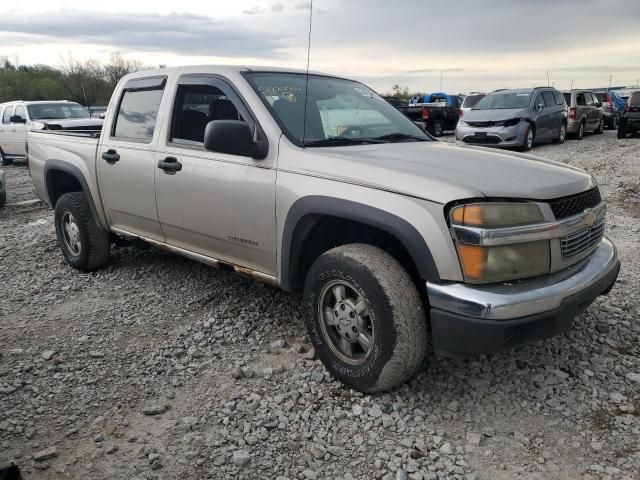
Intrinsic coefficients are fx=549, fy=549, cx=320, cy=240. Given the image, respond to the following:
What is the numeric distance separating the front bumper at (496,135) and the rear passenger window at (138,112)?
10.6 meters

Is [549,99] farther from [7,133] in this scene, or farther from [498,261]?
[498,261]

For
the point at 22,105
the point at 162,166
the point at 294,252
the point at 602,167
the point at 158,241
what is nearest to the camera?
the point at 294,252

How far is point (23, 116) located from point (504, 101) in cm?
1288

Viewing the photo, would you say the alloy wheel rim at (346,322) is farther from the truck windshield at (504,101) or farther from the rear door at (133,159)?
the truck windshield at (504,101)

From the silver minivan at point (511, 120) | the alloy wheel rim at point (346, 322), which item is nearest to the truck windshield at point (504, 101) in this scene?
the silver minivan at point (511, 120)

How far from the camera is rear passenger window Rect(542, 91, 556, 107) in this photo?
1566 cm

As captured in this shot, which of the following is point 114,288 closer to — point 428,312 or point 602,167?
point 428,312

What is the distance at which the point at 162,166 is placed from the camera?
3943mm

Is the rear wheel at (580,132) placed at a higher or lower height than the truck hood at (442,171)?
higher

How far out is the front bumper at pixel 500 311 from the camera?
248 centimetres

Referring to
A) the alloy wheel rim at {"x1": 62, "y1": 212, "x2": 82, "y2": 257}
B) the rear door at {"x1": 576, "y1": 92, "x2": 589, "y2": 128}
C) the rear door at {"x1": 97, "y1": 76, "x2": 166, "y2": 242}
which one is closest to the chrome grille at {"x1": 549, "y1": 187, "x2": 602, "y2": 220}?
the rear door at {"x1": 97, "y1": 76, "x2": 166, "y2": 242}

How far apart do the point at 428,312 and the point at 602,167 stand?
9.59 meters

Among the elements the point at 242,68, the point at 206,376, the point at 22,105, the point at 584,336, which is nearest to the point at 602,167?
the point at 584,336

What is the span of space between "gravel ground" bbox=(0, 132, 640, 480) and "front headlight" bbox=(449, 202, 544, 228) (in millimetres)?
1048
